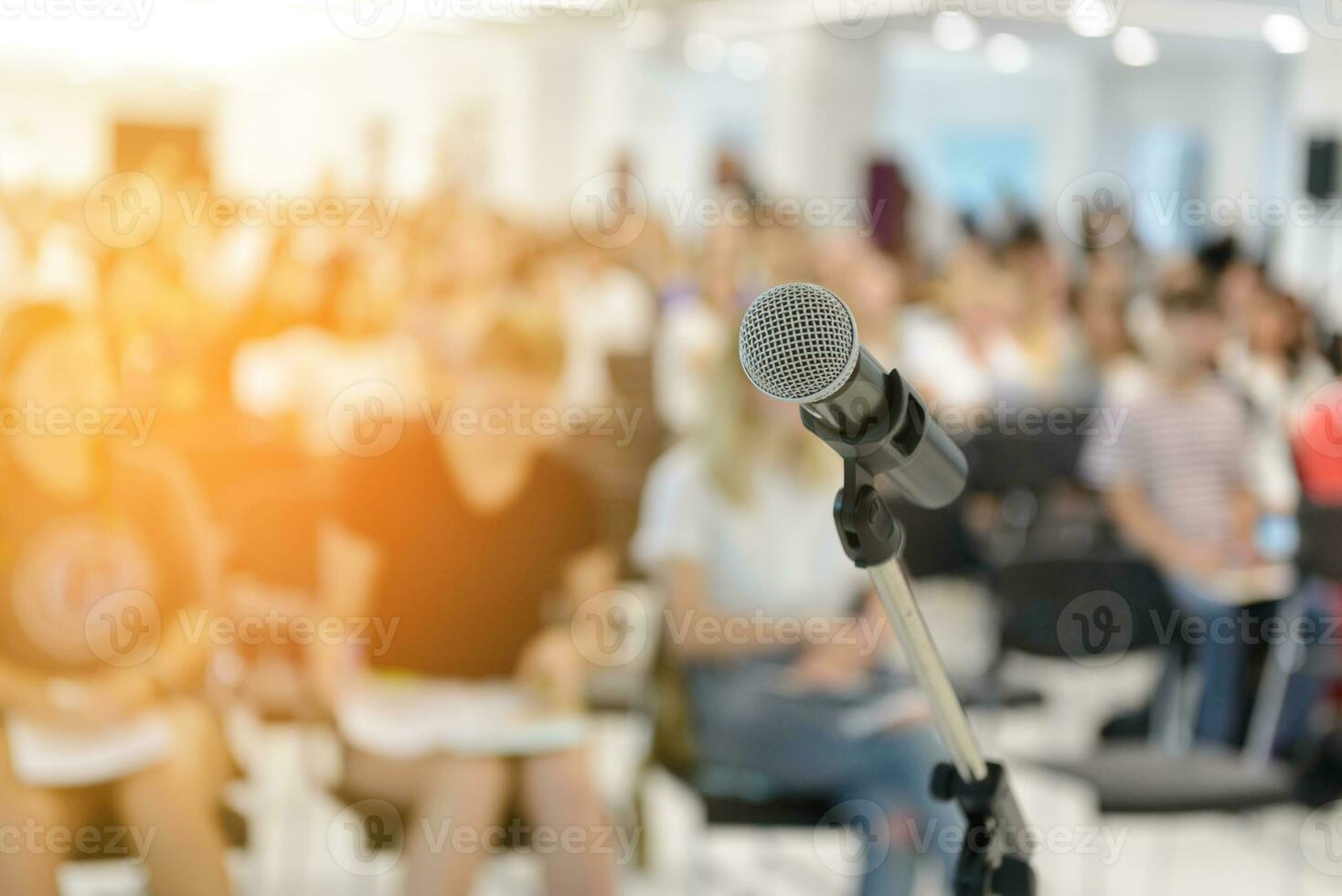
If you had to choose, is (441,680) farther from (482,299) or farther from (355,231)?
(355,231)

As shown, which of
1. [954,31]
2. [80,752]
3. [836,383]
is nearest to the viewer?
[836,383]

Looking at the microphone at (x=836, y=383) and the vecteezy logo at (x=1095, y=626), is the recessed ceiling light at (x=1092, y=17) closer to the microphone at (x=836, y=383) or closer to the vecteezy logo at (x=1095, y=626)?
the vecteezy logo at (x=1095, y=626)

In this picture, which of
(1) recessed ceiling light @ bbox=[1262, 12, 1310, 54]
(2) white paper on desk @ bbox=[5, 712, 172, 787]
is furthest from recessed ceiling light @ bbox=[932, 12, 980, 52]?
(2) white paper on desk @ bbox=[5, 712, 172, 787]

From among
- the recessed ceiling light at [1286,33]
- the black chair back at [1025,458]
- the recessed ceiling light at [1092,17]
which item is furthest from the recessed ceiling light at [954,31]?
the black chair back at [1025,458]

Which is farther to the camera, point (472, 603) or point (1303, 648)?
point (1303, 648)

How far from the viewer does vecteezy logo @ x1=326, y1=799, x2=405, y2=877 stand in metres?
2.56

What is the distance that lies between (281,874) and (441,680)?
38.5 inches

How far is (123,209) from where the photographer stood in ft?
12.0

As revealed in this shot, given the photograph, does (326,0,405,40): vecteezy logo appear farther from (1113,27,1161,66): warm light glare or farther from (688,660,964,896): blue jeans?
(1113,27,1161,66): warm light glare

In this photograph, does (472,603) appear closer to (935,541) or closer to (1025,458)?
(935,541)

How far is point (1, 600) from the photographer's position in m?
2.25

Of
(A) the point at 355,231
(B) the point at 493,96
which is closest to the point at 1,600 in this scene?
(A) the point at 355,231

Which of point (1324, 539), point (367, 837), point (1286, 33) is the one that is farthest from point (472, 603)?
point (1286, 33)

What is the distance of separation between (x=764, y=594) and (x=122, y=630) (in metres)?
1.25
